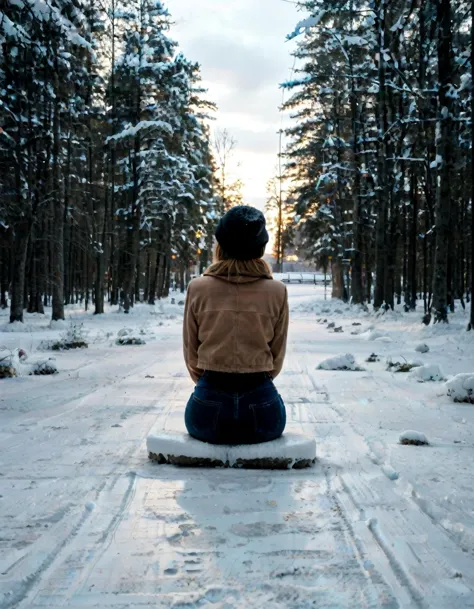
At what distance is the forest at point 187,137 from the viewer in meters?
16.2

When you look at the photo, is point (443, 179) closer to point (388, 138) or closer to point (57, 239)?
point (388, 138)

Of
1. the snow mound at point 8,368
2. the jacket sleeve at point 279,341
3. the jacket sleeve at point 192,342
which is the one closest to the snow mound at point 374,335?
the snow mound at point 8,368

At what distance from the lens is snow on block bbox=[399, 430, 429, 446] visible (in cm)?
495

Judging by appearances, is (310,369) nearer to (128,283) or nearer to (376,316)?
(376,316)

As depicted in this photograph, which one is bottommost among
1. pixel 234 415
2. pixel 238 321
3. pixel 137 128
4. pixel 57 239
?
pixel 234 415

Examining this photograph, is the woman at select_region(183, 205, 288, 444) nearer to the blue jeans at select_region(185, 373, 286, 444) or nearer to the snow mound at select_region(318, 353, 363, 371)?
the blue jeans at select_region(185, 373, 286, 444)

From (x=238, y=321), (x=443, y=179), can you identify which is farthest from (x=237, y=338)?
(x=443, y=179)

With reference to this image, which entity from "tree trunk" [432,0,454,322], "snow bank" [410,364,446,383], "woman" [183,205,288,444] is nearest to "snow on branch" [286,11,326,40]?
"tree trunk" [432,0,454,322]

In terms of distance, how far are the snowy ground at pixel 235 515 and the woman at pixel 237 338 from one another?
343 mm

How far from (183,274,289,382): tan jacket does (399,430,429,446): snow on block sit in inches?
48.4

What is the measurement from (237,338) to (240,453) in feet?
2.51

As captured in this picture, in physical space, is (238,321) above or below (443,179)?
below

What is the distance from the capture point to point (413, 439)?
16.2 ft

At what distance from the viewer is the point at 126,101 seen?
27672mm
